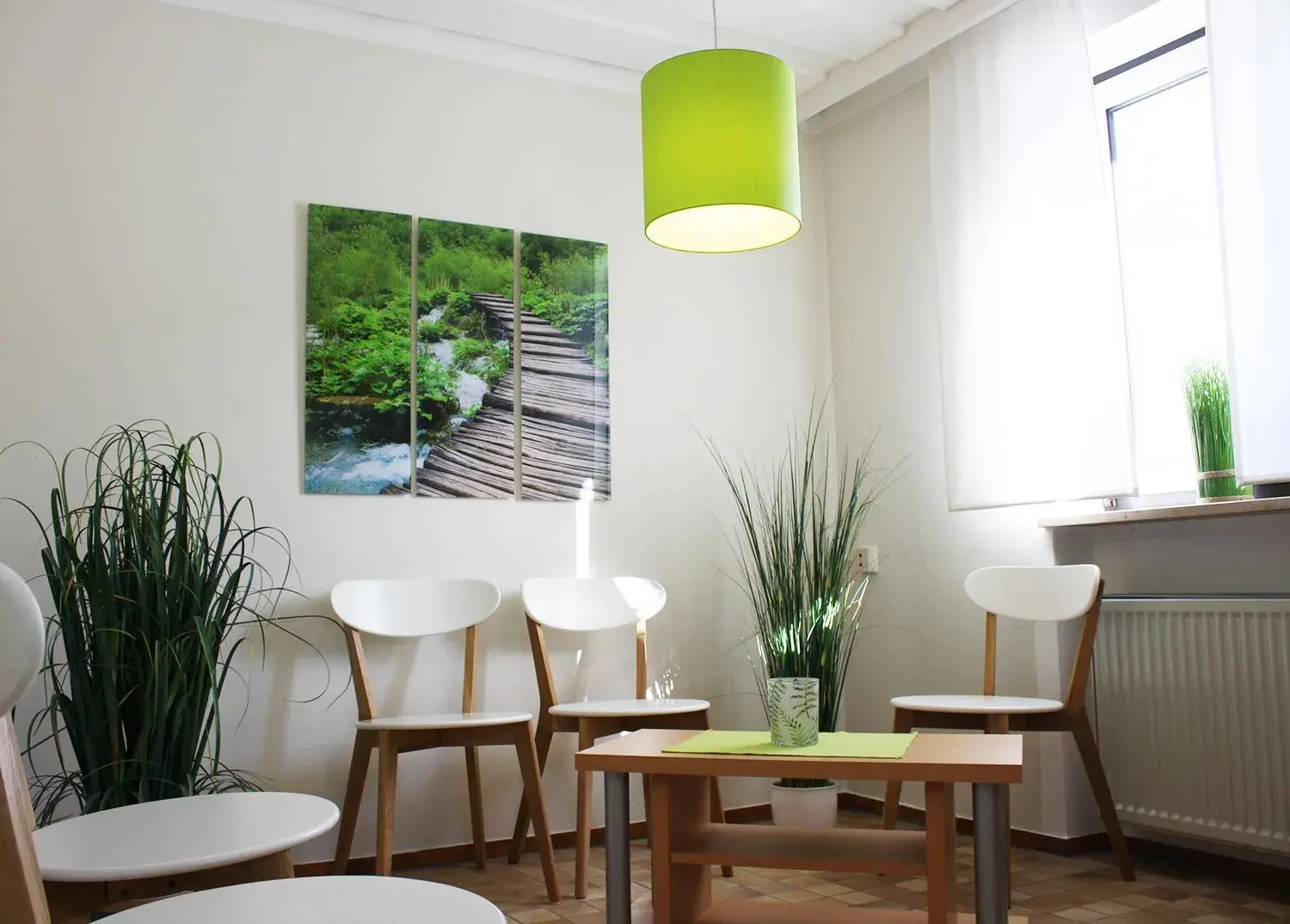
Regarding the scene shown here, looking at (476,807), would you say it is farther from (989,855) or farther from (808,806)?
(989,855)

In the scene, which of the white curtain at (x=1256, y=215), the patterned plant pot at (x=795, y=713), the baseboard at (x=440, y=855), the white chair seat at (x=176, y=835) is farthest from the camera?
the baseboard at (x=440, y=855)

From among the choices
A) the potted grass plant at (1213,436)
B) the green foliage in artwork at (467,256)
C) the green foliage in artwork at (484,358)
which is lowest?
the potted grass plant at (1213,436)

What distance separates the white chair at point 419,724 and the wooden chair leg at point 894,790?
0.93 meters

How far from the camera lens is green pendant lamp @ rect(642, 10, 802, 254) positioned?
2.17 m

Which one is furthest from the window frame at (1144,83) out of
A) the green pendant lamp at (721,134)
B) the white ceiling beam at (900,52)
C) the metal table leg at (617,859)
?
the metal table leg at (617,859)

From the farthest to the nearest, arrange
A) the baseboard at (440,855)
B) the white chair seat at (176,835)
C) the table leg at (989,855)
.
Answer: the baseboard at (440,855) → the table leg at (989,855) → the white chair seat at (176,835)

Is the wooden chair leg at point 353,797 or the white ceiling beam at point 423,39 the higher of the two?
the white ceiling beam at point 423,39

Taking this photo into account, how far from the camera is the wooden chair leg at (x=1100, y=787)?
275cm

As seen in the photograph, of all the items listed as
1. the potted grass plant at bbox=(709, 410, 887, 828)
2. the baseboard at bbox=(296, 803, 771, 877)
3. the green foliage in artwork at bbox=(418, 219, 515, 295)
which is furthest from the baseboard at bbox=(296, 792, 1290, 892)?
the green foliage in artwork at bbox=(418, 219, 515, 295)

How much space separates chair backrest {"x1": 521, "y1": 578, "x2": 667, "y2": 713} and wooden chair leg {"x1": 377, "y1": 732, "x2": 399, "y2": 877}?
573 millimetres

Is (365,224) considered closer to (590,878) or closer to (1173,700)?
(590,878)

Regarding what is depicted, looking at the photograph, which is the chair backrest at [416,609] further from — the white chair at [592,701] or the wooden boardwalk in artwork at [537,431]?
the wooden boardwalk in artwork at [537,431]

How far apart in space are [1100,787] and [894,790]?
1.77ft

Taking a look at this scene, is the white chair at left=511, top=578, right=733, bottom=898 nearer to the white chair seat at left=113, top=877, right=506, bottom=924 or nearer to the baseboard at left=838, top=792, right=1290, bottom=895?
the baseboard at left=838, top=792, right=1290, bottom=895
